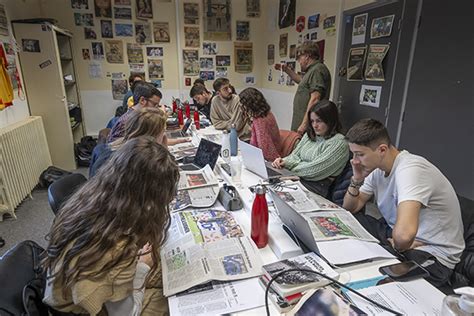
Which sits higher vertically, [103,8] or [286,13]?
[103,8]

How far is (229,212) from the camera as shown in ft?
4.37

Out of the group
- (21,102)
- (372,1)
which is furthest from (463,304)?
(21,102)

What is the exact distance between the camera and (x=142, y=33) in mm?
4781

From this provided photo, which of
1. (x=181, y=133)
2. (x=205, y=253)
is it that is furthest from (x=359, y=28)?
(x=205, y=253)

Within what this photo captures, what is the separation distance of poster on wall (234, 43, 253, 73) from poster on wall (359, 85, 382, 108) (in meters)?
2.82

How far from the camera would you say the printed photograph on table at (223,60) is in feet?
17.2

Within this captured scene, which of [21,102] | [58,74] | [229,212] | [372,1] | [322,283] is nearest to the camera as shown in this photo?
[322,283]

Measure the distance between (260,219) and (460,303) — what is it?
1.95ft

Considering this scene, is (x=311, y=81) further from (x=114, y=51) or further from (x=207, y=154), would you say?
(x=114, y=51)

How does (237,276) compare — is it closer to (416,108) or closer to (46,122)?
(416,108)

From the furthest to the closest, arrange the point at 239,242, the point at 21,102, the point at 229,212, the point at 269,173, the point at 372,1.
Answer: the point at 21,102 → the point at 372,1 → the point at 269,173 → the point at 229,212 → the point at 239,242

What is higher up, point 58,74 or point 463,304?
point 58,74

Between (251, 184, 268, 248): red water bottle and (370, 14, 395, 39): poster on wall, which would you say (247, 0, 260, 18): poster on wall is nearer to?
(370, 14, 395, 39): poster on wall

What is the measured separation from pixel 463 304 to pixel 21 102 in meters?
4.25
